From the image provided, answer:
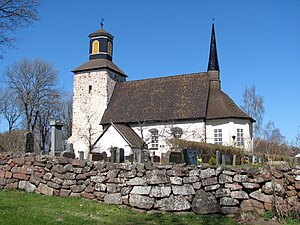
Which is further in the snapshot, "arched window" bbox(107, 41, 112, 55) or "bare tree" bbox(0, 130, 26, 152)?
"arched window" bbox(107, 41, 112, 55)

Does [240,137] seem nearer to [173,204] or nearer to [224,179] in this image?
[224,179]

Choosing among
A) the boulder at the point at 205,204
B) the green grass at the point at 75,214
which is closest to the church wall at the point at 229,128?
the boulder at the point at 205,204

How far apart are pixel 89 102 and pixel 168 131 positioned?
32.6ft

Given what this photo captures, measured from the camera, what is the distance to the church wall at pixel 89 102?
3309cm

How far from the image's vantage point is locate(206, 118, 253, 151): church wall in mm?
27578

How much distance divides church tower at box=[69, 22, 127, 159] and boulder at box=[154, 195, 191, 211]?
77.8ft

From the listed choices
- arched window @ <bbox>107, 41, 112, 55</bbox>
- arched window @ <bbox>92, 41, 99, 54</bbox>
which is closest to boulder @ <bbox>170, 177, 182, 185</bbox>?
arched window @ <bbox>107, 41, 112, 55</bbox>

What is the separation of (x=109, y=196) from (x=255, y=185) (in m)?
4.25

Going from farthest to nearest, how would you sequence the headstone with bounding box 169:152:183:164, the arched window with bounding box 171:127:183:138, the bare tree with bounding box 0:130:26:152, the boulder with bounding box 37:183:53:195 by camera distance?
the arched window with bounding box 171:127:183:138, the bare tree with bounding box 0:130:26:152, the headstone with bounding box 169:152:183:164, the boulder with bounding box 37:183:53:195

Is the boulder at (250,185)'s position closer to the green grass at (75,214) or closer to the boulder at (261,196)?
the boulder at (261,196)

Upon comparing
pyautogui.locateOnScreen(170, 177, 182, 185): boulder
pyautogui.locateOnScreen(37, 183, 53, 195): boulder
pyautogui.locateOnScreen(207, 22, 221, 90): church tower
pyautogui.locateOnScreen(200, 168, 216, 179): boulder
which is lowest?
pyautogui.locateOnScreen(37, 183, 53, 195): boulder

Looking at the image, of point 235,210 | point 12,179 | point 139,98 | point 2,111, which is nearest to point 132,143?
point 139,98

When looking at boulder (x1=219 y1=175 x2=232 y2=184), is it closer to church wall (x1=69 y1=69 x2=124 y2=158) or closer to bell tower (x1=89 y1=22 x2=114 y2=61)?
church wall (x1=69 y1=69 x2=124 y2=158)

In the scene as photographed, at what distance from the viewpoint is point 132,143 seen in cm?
2656
